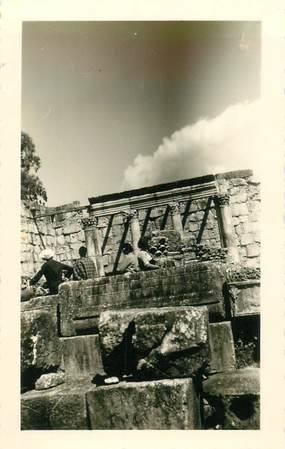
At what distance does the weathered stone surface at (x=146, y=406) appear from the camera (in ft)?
9.97

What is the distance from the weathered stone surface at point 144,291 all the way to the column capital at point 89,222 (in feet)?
29.6

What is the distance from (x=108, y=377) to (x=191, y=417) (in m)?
0.75

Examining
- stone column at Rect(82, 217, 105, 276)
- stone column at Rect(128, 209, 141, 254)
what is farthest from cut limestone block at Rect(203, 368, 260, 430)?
stone column at Rect(82, 217, 105, 276)

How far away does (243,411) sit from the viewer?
326 centimetres

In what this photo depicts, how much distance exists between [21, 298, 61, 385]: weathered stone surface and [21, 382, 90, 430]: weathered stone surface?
24 centimetres

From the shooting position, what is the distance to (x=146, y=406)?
309 centimetres

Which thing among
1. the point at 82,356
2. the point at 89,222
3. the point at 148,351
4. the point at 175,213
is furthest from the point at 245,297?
the point at 89,222

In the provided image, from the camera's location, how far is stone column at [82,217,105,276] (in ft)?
43.6

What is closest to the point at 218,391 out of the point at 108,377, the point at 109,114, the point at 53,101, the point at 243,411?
the point at 243,411

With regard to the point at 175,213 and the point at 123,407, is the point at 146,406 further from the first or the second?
the point at 175,213

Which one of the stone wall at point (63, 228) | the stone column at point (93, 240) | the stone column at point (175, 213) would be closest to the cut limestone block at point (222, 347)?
the stone column at point (175, 213)

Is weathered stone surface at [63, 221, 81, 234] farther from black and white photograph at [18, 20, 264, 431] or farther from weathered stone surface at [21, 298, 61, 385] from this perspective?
weathered stone surface at [21, 298, 61, 385]

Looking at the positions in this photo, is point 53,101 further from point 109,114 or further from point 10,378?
point 10,378

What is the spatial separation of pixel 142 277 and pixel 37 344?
3.87 ft
